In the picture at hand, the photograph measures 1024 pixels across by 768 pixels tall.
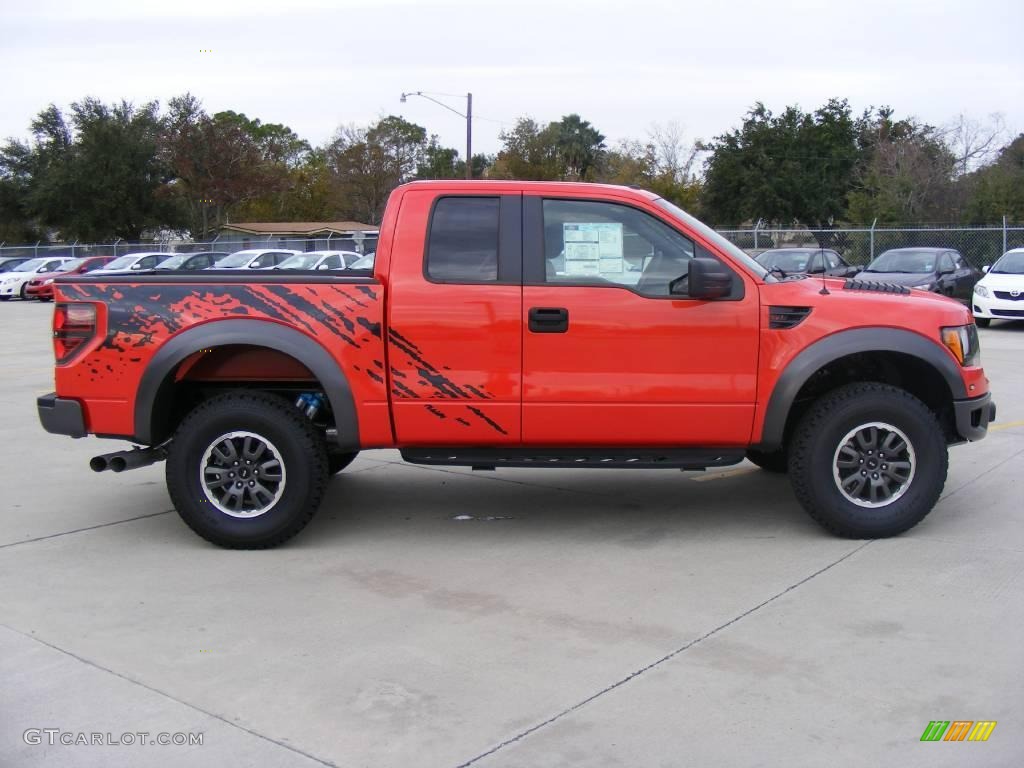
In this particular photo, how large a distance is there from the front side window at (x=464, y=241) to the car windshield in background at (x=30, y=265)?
1389 inches

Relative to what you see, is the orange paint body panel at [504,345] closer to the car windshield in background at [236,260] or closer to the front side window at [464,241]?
the front side window at [464,241]

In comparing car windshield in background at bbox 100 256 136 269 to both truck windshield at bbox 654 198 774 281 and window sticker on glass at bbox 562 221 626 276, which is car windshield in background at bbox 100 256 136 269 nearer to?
window sticker on glass at bbox 562 221 626 276

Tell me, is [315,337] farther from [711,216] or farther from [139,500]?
[711,216]

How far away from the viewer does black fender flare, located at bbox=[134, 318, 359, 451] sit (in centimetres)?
584

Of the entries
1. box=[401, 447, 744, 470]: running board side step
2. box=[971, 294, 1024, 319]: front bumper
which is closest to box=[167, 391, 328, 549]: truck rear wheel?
box=[401, 447, 744, 470]: running board side step

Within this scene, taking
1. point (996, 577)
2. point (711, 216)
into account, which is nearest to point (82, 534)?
point (996, 577)

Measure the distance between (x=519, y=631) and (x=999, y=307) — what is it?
1684 cm

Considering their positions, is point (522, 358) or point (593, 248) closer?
point (522, 358)

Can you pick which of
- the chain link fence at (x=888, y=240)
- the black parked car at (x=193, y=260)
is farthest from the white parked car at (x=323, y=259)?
the black parked car at (x=193, y=260)

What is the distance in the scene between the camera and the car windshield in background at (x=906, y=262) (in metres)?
21.6

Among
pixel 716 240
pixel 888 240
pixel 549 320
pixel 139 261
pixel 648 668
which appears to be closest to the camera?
pixel 648 668

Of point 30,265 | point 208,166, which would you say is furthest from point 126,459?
point 208,166

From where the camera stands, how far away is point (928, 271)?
2141 centimetres

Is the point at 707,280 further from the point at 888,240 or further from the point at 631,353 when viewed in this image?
the point at 888,240
